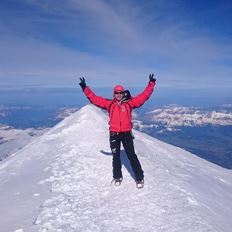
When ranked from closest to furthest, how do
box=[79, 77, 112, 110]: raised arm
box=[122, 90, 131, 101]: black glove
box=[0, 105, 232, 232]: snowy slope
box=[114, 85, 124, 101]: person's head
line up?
box=[0, 105, 232, 232]: snowy slope, box=[114, 85, 124, 101]: person's head, box=[122, 90, 131, 101]: black glove, box=[79, 77, 112, 110]: raised arm

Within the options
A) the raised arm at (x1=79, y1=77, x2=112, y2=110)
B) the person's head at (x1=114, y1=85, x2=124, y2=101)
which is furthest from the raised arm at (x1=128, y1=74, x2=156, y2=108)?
the raised arm at (x1=79, y1=77, x2=112, y2=110)

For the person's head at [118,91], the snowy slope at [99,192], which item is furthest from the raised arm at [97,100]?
the snowy slope at [99,192]

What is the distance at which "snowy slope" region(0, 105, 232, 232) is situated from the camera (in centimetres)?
938

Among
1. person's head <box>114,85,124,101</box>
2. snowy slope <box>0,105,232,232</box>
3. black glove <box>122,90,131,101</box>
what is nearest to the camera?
snowy slope <box>0,105,232,232</box>

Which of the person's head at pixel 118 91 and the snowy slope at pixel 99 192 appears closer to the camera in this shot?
the snowy slope at pixel 99 192

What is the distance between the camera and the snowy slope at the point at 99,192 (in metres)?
9.38

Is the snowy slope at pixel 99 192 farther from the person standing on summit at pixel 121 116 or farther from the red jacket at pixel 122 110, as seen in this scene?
the red jacket at pixel 122 110

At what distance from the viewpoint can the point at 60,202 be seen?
11.0 meters

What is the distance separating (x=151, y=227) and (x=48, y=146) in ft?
33.9

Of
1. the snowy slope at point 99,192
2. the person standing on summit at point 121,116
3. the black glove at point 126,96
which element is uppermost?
the black glove at point 126,96

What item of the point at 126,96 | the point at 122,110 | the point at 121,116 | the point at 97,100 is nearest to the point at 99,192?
the point at 121,116

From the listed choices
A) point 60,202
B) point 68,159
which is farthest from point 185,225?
point 68,159

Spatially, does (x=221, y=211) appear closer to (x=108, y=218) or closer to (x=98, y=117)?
(x=108, y=218)

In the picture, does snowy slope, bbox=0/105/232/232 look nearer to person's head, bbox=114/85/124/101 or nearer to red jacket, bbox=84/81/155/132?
red jacket, bbox=84/81/155/132
